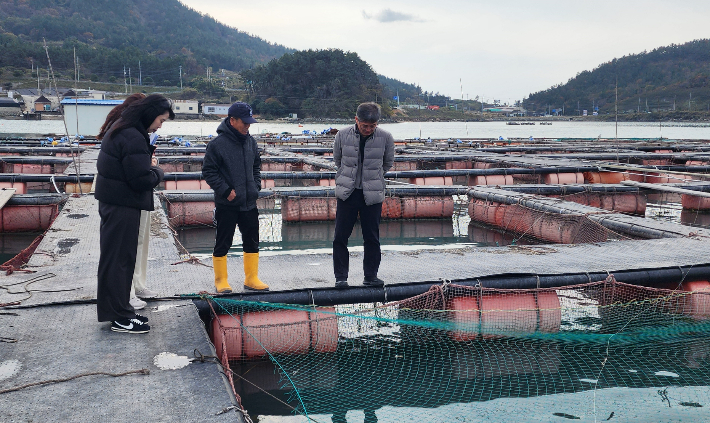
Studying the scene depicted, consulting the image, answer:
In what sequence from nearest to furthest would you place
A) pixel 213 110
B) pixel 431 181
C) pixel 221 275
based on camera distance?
pixel 221 275 < pixel 431 181 < pixel 213 110

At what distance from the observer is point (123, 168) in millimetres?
4332

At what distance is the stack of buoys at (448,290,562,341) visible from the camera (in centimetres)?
607

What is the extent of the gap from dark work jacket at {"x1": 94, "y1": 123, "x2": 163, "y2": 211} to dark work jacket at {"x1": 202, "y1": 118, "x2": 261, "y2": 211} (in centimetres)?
73

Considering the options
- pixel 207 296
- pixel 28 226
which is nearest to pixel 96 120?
pixel 28 226

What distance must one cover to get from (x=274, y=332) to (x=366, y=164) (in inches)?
67.4

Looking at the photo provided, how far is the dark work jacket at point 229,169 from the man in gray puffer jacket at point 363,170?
0.76 metres

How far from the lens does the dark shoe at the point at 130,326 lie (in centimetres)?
450

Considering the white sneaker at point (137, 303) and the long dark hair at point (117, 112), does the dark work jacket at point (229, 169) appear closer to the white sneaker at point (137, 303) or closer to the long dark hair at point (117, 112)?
the long dark hair at point (117, 112)

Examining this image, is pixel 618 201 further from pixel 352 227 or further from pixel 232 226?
pixel 232 226

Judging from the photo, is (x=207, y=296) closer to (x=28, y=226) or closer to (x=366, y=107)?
(x=366, y=107)

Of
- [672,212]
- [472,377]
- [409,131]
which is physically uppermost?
[409,131]

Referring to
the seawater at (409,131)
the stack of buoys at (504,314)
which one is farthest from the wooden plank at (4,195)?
the seawater at (409,131)

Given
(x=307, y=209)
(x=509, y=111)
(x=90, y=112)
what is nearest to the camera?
(x=307, y=209)

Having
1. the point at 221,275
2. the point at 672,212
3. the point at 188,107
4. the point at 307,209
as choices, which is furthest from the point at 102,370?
the point at 188,107
